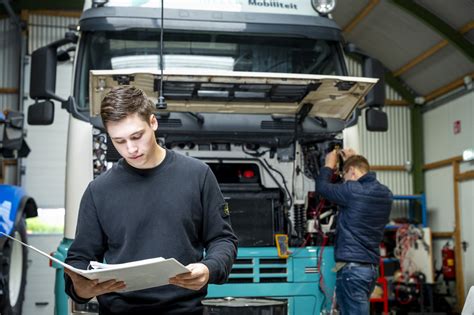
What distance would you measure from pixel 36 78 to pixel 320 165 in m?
2.37

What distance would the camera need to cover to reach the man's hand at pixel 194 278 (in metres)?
2.86

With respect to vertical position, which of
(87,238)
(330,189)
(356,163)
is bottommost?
(87,238)

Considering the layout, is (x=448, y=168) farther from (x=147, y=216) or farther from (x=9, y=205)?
(x=147, y=216)

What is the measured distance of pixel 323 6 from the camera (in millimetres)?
6621

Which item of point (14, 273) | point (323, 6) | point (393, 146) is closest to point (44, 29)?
point (14, 273)

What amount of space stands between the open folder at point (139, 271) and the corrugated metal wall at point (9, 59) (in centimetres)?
1229

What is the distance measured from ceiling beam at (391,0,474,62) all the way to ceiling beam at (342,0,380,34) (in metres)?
0.54

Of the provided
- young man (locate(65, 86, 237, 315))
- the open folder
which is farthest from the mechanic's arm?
the open folder

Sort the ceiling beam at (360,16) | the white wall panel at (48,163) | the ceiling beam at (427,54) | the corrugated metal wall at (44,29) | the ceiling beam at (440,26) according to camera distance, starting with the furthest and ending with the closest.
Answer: the corrugated metal wall at (44,29)
the ceiling beam at (360,16)
the ceiling beam at (440,26)
the ceiling beam at (427,54)
the white wall panel at (48,163)

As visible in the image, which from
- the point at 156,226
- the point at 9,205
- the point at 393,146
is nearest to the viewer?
the point at 156,226

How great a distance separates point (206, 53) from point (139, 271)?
388 cm

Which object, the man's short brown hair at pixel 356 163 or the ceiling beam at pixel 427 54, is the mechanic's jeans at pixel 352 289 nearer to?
the man's short brown hair at pixel 356 163

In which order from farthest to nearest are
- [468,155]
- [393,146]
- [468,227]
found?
1. [393,146]
2. [468,227]
3. [468,155]

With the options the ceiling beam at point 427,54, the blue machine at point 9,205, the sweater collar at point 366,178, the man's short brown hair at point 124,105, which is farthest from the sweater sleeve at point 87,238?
the ceiling beam at point 427,54
